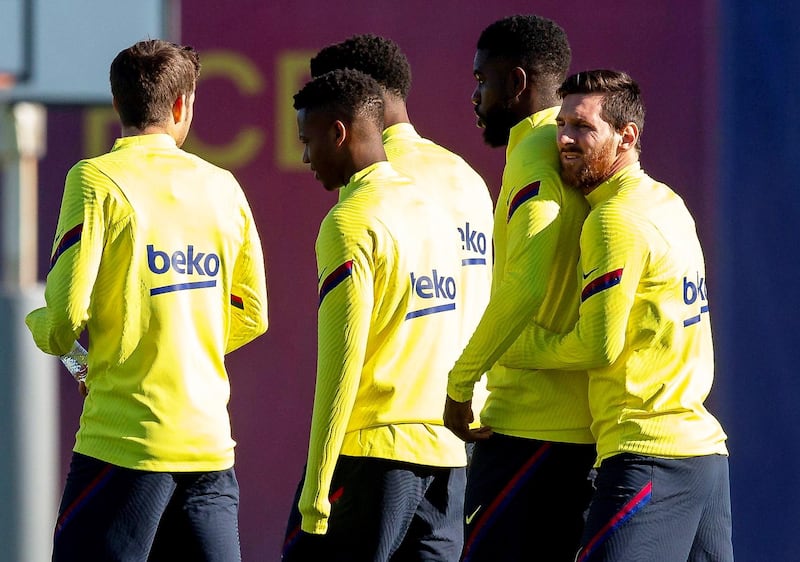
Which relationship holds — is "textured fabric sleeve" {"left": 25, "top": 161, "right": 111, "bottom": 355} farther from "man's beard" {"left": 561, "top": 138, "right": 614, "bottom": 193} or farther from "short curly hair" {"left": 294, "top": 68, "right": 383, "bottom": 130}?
"man's beard" {"left": 561, "top": 138, "right": 614, "bottom": 193}

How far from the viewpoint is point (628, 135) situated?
3369 mm

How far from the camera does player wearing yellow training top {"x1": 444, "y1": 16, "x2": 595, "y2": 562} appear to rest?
3.27 metres

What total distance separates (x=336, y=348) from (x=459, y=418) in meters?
0.32

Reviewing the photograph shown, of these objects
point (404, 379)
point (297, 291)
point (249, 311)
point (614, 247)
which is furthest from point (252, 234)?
point (297, 291)

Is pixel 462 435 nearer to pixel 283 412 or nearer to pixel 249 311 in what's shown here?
pixel 249 311

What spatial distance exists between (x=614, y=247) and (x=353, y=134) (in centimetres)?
72

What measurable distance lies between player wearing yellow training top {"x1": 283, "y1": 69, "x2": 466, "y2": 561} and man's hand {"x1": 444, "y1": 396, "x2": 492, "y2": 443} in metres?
0.15

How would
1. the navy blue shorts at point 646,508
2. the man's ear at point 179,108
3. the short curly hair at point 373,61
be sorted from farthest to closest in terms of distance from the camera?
1. the short curly hair at point 373,61
2. the man's ear at point 179,108
3. the navy blue shorts at point 646,508

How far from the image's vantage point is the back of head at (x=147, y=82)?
11.2 ft

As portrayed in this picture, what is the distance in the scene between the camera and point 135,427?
325 centimetres

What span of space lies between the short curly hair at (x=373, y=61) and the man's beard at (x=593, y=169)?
103 cm

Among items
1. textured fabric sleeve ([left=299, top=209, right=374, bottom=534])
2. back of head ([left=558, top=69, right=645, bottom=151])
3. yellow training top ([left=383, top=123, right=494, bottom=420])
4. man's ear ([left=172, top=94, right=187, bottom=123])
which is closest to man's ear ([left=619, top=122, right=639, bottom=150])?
back of head ([left=558, top=69, right=645, bottom=151])

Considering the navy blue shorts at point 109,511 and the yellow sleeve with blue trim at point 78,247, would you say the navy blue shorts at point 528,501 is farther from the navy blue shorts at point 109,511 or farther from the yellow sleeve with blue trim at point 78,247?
the yellow sleeve with blue trim at point 78,247

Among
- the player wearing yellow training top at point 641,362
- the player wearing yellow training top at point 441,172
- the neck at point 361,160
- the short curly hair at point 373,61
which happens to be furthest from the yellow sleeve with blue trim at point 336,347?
the short curly hair at point 373,61
